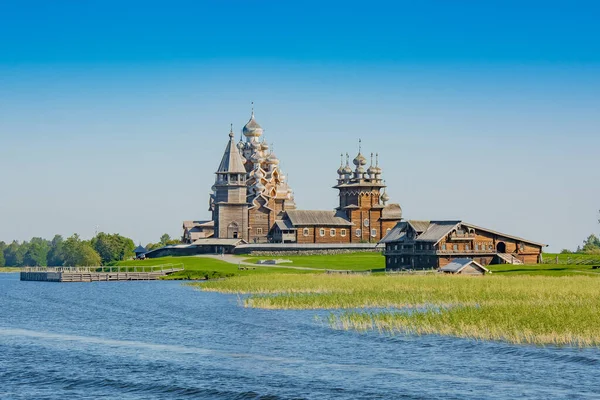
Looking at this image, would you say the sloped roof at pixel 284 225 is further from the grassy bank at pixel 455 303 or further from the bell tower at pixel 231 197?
the grassy bank at pixel 455 303

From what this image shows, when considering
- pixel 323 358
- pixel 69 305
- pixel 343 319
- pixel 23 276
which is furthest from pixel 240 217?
pixel 323 358

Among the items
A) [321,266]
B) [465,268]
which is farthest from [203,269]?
[465,268]

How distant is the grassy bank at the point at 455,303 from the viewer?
39.0 meters

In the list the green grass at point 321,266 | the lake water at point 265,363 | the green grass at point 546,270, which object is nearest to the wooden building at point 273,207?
the green grass at point 321,266

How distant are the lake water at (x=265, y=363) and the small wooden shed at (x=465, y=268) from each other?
36.4 metres

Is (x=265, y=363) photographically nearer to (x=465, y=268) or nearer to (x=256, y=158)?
(x=465, y=268)

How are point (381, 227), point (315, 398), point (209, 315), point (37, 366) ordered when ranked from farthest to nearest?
point (381, 227) < point (209, 315) < point (37, 366) < point (315, 398)

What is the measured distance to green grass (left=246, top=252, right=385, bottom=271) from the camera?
347 ft

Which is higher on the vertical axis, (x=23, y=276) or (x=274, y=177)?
(x=274, y=177)

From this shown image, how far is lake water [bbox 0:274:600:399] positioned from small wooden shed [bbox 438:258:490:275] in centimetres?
3640

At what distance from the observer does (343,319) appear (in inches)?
1788

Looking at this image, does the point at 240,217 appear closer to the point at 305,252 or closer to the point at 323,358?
the point at 305,252

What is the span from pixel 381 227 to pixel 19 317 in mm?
90302

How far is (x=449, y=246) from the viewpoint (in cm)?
9388
